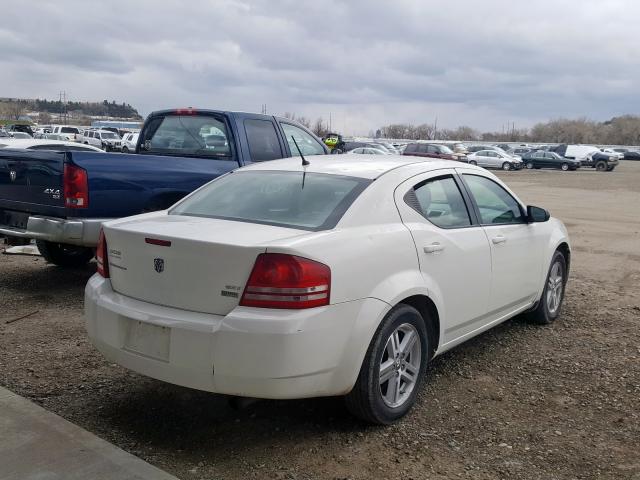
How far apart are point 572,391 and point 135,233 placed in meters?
3.05

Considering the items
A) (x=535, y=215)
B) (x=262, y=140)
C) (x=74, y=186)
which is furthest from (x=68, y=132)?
(x=535, y=215)

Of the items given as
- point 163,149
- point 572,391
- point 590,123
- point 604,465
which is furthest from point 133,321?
point 590,123

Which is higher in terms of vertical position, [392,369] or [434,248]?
[434,248]

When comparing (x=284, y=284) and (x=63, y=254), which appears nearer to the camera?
(x=284, y=284)

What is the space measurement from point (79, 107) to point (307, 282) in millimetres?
164692

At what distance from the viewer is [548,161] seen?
50.5 meters

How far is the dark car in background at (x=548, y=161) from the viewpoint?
4975 centimetres

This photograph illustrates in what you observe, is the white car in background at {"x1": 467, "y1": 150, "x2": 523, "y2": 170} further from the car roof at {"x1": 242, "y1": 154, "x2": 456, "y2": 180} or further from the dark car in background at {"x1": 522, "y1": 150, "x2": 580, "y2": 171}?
the car roof at {"x1": 242, "y1": 154, "x2": 456, "y2": 180}

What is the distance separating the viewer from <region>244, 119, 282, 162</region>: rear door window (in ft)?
25.4

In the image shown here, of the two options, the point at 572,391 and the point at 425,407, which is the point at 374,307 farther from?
the point at 572,391

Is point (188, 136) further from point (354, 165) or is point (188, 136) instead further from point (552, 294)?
point (552, 294)

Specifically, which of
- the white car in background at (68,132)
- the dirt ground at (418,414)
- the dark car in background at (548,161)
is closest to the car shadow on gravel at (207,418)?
the dirt ground at (418,414)

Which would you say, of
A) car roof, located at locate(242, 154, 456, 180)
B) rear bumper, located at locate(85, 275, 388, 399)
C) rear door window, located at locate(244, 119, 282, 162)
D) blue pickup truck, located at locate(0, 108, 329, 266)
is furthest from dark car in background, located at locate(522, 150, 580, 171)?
rear bumper, located at locate(85, 275, 388, 399)

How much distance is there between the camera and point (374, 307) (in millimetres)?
3645
